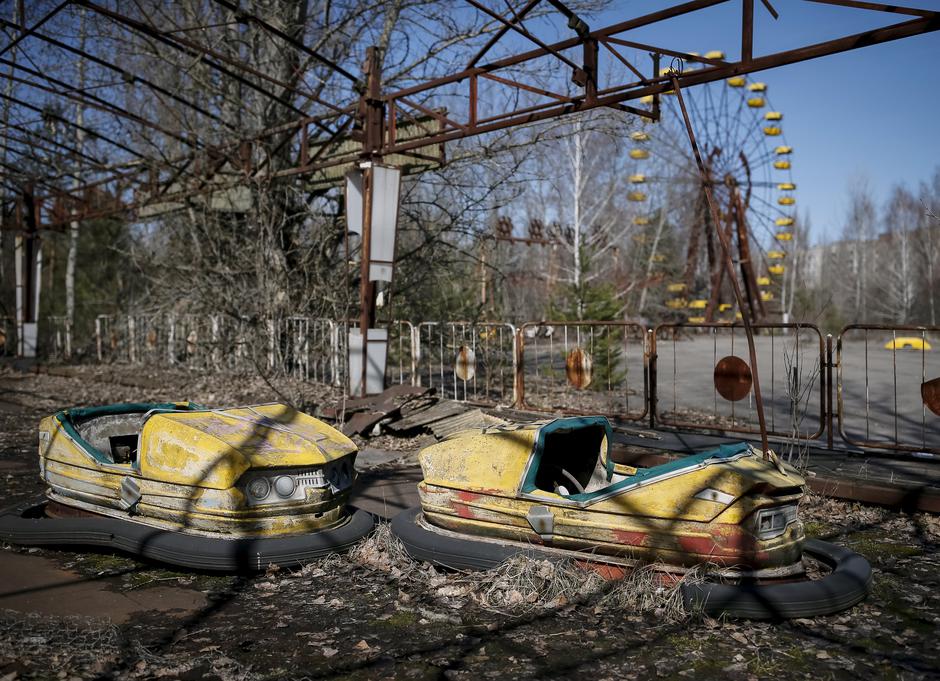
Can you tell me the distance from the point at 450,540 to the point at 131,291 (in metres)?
23.5

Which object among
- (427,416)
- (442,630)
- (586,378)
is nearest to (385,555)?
(442,630)

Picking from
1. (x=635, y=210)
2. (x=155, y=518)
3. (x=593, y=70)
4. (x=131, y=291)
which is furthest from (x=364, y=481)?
(x=635, y=210)

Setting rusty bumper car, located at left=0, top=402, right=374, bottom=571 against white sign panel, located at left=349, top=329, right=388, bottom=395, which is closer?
rusty bumper car, located at left=0, top=402, right=374, bottom=571

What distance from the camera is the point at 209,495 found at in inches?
157

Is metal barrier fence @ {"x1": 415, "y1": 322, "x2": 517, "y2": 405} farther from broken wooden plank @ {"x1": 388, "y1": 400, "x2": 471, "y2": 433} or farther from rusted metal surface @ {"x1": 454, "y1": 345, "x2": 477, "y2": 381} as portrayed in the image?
broken wooden plank @ {"x1": 388, "y1": 400, "x2": 471, "y2": 433}

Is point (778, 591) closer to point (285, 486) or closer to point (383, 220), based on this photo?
point (285, 486)

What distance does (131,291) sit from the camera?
81.2ft

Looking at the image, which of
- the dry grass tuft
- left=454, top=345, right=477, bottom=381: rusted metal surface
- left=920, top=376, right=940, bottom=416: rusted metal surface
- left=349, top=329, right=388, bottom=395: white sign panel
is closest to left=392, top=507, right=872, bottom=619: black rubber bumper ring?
the dry grass tuft

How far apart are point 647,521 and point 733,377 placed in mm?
4169

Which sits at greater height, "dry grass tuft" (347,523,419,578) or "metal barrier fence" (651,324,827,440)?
"metal barrier fence" (651,324,827,440)

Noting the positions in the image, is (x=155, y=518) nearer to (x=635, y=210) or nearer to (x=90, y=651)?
(x=90, y=651)

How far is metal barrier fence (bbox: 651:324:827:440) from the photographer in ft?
20.9

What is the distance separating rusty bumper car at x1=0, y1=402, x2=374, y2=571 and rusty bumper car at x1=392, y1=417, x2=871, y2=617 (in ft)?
1.59

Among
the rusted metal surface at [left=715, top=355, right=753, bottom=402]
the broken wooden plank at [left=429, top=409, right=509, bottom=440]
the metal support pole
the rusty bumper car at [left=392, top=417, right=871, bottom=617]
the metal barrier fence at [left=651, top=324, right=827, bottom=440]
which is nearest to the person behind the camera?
the rusty bumper car at [left=392, top=417, right=871, bottom=617]
